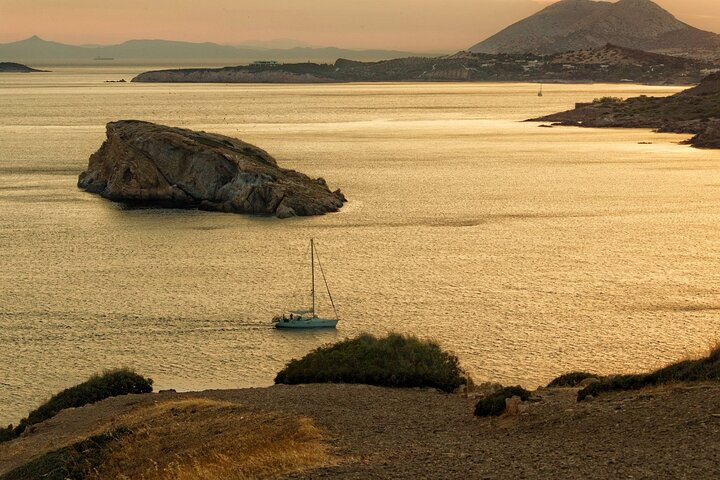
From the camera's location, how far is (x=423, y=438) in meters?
19.1

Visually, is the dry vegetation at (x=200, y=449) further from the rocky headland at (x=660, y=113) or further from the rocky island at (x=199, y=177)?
the rocky headland at (x=660, y=113)

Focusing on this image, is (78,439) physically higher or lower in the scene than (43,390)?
higher

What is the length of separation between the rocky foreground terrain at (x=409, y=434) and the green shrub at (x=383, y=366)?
2.71 ft

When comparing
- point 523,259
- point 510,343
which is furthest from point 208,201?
point 510,343

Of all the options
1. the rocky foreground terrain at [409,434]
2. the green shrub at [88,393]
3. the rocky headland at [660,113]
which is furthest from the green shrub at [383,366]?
the rocky headland at [660,113]

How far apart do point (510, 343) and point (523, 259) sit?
1574cm

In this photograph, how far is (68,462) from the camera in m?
18.6

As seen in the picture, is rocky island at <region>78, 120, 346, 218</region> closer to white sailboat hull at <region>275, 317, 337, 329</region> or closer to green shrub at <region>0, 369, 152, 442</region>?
white sailboat hull at <region>275, 317, 337, 329</region>

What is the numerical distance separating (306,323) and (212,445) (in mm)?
18280

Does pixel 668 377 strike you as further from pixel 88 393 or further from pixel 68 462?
pixel 88 393

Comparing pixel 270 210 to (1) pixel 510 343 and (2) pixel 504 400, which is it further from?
(2) pixel 504 400

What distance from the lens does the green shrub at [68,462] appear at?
18141 millimetres

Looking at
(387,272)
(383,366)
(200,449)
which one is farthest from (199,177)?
(200,449)

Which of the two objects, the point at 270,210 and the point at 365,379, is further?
the point at 270,210
